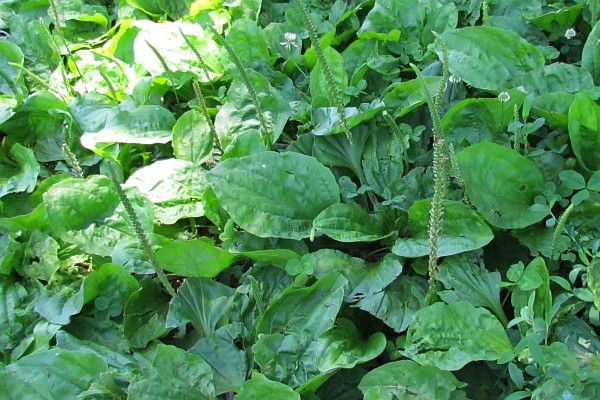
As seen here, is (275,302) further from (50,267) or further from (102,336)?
(50,267)

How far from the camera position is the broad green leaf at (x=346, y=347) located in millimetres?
1664

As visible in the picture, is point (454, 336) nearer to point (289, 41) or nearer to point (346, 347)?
point (346, 347)

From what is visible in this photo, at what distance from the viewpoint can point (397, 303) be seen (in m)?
1.82

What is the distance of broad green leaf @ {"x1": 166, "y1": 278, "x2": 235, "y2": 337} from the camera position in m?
1.93

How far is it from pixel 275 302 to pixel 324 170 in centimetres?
47

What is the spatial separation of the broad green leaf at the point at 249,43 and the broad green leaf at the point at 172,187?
0.62 meters

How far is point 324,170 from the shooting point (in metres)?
2.07

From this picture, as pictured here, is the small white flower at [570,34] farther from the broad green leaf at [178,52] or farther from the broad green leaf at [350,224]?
the broad green leaf at [178,52]

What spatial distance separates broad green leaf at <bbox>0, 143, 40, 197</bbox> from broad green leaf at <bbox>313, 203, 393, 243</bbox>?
117 centimetres

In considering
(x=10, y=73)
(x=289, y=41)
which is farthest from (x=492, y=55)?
(x=10, y=73)

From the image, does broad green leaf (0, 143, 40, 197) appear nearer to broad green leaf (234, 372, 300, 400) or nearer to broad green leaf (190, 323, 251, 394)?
broad green leaf (190, 323, 251, 394)

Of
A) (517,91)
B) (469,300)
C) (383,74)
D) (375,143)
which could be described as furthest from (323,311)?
(383,74)

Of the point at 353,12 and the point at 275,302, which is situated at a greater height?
the point at 353,12

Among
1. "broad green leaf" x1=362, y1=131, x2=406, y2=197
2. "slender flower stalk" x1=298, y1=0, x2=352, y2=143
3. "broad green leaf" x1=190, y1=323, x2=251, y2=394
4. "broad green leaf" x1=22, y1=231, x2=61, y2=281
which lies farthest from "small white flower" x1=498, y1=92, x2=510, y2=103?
"broad green leaf" x1=22, y1=231, x2=61, y2=281
